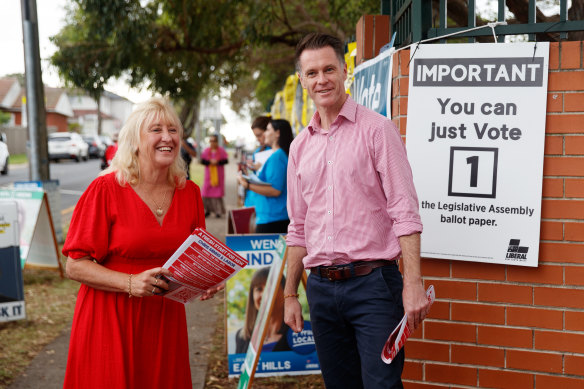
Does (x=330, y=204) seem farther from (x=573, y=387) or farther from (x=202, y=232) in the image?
(x=573, y=387)

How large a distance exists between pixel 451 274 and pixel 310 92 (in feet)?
4.65

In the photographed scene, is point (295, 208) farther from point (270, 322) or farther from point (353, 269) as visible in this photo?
point (270, 322)

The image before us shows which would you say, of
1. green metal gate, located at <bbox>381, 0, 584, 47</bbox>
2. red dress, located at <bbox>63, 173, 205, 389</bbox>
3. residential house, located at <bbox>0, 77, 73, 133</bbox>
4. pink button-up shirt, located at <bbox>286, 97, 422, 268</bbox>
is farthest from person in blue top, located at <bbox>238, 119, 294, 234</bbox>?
residential house, located at <bbox>0, 77, 73, 133</bbox>

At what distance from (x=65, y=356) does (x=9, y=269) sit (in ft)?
3.74

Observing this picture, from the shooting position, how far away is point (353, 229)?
8.59 feet

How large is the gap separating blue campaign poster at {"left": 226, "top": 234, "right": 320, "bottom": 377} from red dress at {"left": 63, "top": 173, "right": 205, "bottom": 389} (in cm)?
188

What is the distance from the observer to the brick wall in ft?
10.6

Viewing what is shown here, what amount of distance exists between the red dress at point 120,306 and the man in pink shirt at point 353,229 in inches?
27.1

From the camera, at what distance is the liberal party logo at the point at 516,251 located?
330 centimetres

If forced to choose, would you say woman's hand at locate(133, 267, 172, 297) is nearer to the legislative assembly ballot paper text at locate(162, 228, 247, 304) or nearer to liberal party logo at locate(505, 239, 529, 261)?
the legislative assembly ballot paper text at locate(162, 228, 247, 304)

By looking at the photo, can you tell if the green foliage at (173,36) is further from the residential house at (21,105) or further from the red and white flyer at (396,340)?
the residential house at (21,105)

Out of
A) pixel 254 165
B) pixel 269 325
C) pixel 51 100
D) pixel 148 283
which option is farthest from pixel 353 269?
pixel 51 100

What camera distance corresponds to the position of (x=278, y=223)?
19.5 ft

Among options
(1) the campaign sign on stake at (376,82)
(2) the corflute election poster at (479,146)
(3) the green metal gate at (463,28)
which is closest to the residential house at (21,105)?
(1) the campaign sign on stake at (376,82)
